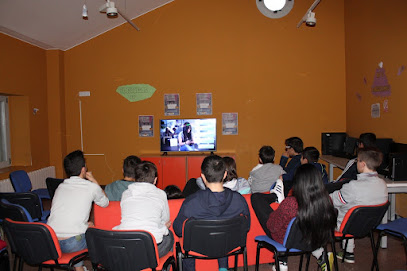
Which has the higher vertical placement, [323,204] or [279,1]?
[279,1]

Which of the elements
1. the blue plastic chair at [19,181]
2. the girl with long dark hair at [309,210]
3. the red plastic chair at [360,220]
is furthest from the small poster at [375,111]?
the blue plastic chair at [19,181]

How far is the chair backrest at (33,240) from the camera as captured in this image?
2.04m

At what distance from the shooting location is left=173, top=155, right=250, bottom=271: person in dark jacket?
2.18 metres

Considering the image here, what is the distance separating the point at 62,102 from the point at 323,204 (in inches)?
241

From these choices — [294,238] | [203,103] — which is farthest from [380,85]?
[294,238]

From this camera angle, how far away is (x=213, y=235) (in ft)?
6.80

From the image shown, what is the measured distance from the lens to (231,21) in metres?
6.62

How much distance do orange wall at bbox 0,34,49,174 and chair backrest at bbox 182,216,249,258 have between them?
468 centimetres

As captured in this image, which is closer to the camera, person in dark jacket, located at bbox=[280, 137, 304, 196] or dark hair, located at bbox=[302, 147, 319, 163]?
dark hair, located at bbox=[302, 147, 319, 163]

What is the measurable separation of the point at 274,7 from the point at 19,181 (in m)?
5.34

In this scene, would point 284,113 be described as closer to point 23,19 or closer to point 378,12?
point 378,12

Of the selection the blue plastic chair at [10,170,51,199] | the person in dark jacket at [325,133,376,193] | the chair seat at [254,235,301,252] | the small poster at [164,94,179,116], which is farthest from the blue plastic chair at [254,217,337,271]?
the small poster at [164,94,179,116]

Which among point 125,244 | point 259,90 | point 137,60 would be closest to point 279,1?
point 259,90

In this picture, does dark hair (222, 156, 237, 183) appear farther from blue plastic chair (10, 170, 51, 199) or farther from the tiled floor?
blue plastic chair (10, 170, 51, 199)
